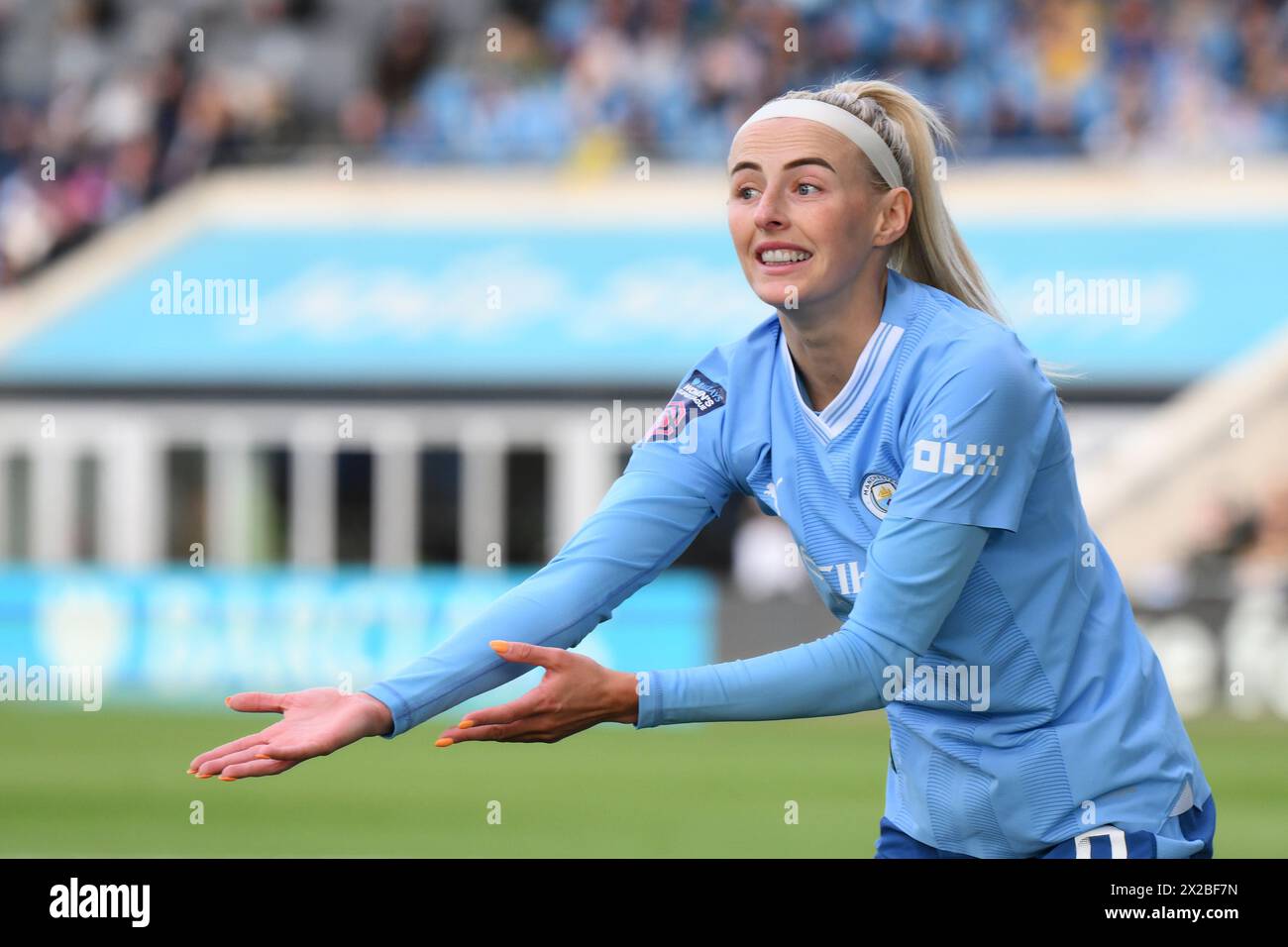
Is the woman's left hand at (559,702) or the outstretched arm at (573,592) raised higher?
the outstretched arm at (573,592)

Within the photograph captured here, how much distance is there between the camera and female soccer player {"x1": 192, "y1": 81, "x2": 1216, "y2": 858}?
124 inches

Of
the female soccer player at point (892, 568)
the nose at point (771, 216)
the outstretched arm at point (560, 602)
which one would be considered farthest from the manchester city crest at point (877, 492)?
the nose at point (771, 216)

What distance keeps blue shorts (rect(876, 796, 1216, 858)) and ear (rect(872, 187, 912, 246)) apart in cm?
110

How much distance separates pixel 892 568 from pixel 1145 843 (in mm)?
675

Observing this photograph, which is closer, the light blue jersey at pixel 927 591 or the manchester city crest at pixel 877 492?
the light blue jersey at pixel 927 591

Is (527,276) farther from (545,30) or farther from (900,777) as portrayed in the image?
(900,777)

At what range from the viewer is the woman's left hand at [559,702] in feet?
10.1

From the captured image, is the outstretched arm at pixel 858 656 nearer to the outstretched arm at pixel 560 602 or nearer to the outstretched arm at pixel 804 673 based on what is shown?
the outstretched arm at pixel 804 673

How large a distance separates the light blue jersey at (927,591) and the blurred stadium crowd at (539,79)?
16069mm

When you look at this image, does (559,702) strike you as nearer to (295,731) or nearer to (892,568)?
(295,731)

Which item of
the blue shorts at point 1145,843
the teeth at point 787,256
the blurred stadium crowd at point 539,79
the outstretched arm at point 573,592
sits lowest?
the blue shorts at point 1145,843

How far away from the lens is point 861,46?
66.1 ft

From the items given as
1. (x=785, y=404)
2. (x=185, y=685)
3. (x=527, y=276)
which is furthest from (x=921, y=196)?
(x=527, y=276)

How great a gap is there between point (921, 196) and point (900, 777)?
1.08 meters
